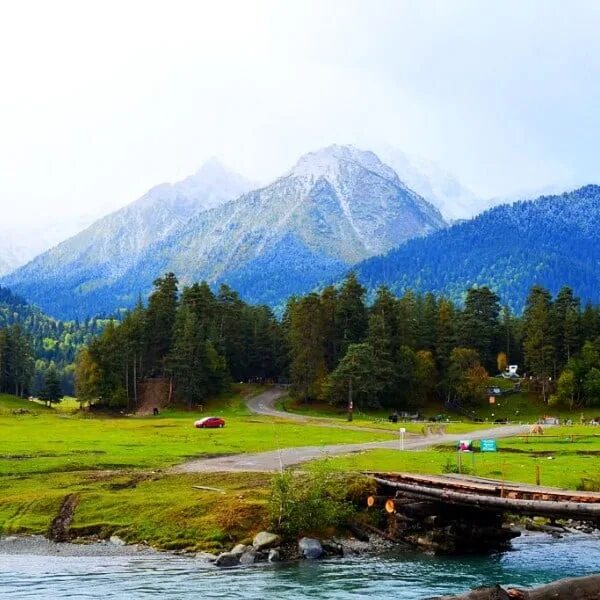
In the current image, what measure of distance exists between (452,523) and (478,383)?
100128 mm

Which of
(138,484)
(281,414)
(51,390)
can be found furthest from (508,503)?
(51,390)

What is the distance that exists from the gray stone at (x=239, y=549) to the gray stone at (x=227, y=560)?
376mm

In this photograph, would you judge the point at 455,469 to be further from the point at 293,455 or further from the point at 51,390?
the point at 51,390

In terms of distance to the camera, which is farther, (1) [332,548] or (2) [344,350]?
(2) [344,350]

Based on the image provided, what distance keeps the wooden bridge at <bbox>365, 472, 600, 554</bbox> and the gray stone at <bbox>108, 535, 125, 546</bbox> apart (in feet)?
44.9

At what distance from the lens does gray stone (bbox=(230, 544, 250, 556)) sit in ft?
117

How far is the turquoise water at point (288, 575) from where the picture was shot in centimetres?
2945

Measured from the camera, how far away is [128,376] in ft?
460

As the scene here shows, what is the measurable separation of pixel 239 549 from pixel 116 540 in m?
7.52

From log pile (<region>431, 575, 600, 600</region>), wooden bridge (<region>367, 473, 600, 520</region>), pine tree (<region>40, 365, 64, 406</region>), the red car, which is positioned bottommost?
wooden bridge (<region>367, 473, 600, 520</region>)

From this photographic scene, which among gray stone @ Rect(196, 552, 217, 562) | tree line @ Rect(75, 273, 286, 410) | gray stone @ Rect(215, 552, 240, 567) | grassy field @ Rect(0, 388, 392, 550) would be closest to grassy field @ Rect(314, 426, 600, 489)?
grassy field @ Rect(0, 388, 392, 550)

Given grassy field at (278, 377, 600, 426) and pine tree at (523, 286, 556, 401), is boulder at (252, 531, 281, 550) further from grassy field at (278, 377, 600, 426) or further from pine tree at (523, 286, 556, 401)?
pine tree at (523, 286, 556, 401)

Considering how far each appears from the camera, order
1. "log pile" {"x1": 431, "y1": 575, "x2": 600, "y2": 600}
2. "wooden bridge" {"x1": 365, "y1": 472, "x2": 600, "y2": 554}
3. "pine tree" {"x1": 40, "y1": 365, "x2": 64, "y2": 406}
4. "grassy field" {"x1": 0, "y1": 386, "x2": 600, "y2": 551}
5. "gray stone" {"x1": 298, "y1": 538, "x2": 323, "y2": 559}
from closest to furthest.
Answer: "log pile" {"x1": 431, "y1": 575, "x2": 600, "y2": 600} < "wooden bridge" {"x1": 365, "y1": 472, "x2": 600, "y2": 554} < "gray stone" {"x1": 298, "y1": 538, "x2": 323, "y2": 559} < "grassy field" {"x1": 0, "y1": 386, "x2": 600, "y2": 551} < "pine tree" {"x1": 40, "y1": 365, "x2": 64, "y2": 406}

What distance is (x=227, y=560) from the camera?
34.8 metres
